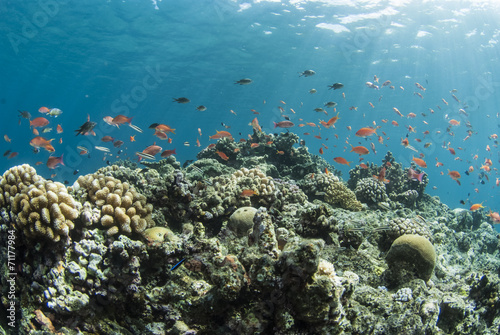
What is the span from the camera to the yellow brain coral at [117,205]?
4359 millimetres

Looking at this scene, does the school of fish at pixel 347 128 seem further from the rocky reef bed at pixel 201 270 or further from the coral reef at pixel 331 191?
the rocky reef bed at pixel 201 270

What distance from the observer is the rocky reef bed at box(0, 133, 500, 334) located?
109 inches

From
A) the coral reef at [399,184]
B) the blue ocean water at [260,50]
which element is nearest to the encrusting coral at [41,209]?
the blue ocean water at [260,50]

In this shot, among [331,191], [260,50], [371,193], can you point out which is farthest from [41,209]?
[260,50]

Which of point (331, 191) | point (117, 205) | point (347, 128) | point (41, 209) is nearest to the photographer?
point (41, 209)

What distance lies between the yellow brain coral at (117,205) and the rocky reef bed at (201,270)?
0.02 metres

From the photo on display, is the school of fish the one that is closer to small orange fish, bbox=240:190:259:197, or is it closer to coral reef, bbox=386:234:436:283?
small orange fish, bbox=240:190:259:197

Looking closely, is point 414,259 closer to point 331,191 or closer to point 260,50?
point 331,191

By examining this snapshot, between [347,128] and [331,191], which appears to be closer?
[331,191]

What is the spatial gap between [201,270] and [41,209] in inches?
103

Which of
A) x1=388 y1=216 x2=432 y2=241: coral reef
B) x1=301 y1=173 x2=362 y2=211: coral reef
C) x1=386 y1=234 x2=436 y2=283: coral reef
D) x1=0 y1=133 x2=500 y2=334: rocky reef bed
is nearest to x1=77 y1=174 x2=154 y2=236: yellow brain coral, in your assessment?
x1=0 y1=133 x2=500 y2=334: rocky reef bed

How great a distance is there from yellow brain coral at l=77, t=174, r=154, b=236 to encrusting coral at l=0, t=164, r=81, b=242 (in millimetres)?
427

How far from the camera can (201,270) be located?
328cm

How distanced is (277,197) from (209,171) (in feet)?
10.7
